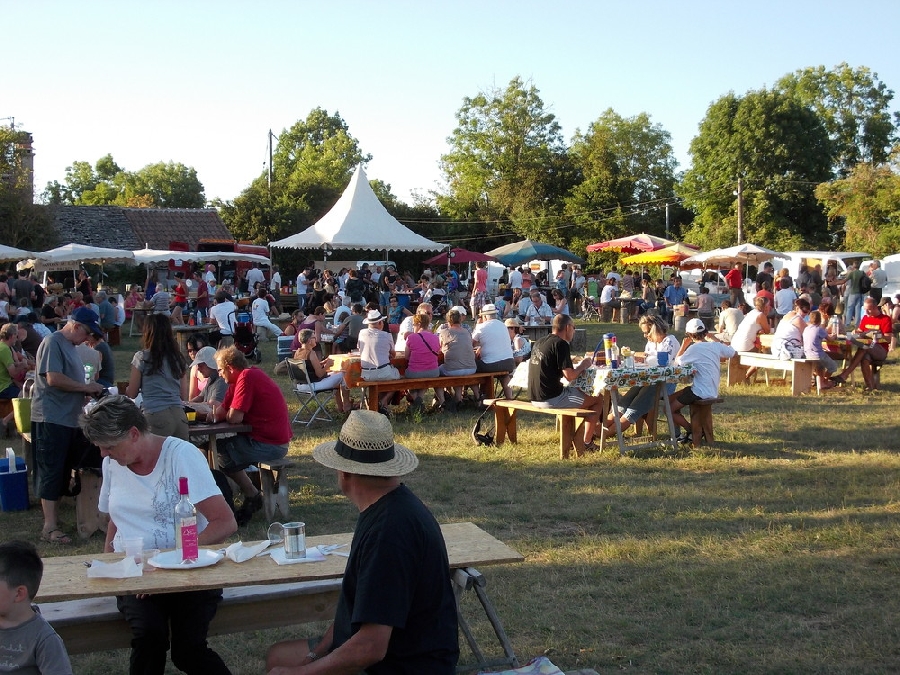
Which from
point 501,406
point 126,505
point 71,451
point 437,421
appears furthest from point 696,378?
point 126,505

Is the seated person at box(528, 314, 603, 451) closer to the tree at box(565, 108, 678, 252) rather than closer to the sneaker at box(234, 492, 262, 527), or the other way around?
A: the sneaker at box(234, 492, 262, 527)

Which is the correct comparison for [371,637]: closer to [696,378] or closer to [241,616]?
[241,616]

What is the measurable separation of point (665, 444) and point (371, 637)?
276 inches

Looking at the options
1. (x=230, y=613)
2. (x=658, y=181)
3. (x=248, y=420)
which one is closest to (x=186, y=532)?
(x=230, y=613)

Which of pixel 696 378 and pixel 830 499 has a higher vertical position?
pixel 696 378

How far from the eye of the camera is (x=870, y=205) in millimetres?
38625

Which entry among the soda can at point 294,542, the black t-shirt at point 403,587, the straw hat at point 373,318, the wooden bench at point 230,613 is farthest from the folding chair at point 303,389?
the black t-shirt at point 403,587

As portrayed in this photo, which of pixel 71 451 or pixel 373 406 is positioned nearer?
pixel 71 451

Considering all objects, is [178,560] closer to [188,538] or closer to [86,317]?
[188,538]

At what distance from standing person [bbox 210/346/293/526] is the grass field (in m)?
0.34

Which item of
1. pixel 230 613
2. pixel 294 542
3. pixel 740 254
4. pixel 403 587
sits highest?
pixel 740 254

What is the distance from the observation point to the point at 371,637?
2.66 metres

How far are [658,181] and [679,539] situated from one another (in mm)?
58436

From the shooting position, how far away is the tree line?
139ft
